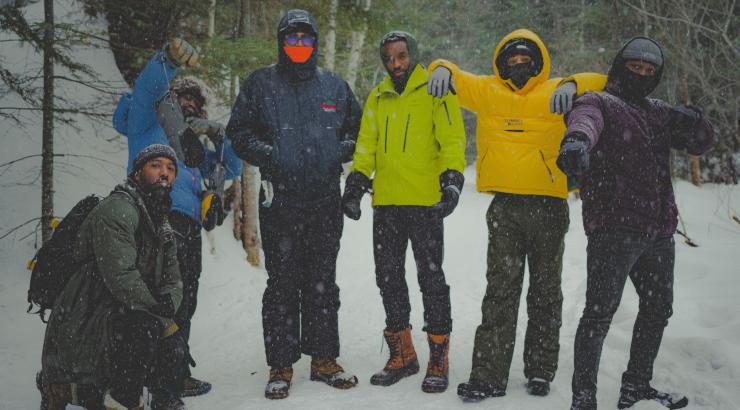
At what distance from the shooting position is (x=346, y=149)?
4.11m

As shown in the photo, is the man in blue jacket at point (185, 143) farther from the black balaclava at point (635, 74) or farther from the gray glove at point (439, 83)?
the black balaclava at point (635, 74)

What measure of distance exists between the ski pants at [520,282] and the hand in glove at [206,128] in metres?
2.23

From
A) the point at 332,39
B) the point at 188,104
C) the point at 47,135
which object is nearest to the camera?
the point at 188,104

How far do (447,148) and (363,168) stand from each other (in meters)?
0.66

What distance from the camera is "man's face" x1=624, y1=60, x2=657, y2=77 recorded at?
330 centimetres

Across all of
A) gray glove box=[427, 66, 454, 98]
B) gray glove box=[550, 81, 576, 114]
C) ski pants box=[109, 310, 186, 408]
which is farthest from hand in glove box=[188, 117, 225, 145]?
gray glove box=[550, 81, 576, 114]

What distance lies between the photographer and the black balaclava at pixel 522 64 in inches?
146

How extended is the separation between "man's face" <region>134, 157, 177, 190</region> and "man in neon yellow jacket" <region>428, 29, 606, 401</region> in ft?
6.06

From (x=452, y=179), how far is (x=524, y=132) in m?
0.59

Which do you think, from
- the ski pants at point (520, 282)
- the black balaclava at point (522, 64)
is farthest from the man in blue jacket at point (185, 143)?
the black balaclava at point (522, 64)

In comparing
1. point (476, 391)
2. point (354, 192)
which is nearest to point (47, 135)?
point (354, 192)

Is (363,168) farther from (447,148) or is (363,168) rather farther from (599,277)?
(599,277)

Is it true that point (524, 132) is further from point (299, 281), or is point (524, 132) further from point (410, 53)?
point (299, 281)

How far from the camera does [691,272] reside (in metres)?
5.62
